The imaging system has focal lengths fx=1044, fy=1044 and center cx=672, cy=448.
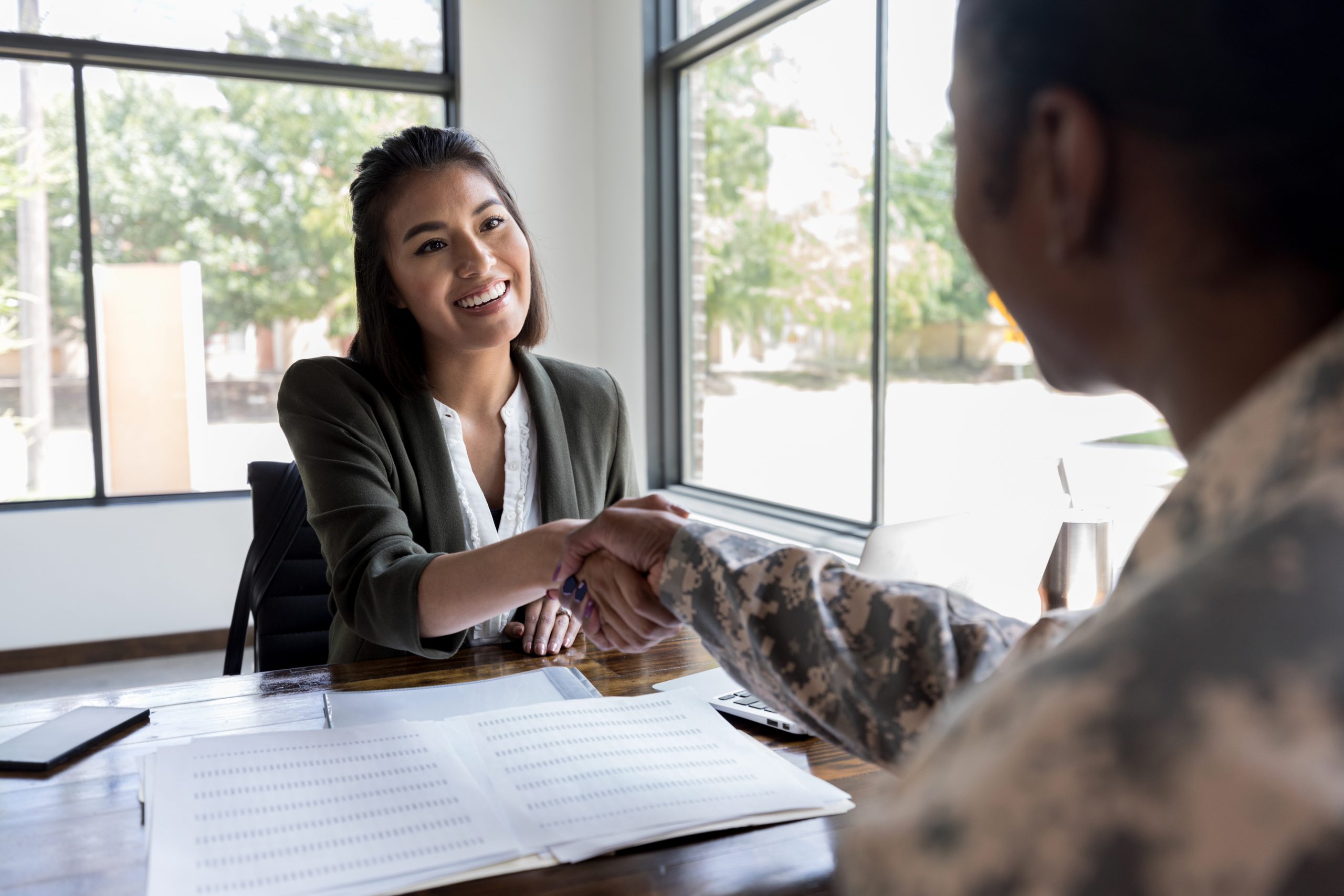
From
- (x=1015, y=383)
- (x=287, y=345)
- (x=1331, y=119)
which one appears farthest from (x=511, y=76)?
(x=1331, y=119)

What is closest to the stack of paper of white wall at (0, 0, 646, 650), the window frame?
the window frame

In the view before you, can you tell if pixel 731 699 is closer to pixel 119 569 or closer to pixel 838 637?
pixel 838 637

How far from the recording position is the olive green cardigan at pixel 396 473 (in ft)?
4.62

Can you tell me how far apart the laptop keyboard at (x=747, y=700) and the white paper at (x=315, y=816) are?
1.02 feet

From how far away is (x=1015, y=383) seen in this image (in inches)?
105

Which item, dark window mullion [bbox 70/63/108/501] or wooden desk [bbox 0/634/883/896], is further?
dark window mullion [bbox 70/63/108/501]

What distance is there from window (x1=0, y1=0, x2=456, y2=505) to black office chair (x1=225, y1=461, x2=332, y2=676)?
2346 millimetres

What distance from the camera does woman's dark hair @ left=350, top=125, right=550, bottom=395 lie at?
1742mm

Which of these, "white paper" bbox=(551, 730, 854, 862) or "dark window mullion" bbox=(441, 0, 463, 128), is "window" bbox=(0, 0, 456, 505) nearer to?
"dark window mullion" bbox=(441, 0, 463, 128)

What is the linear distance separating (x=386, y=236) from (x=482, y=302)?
0.20 metres

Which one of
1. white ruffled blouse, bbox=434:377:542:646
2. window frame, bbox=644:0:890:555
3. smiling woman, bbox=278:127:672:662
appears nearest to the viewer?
smiling woman, bbox=278:127:672:662

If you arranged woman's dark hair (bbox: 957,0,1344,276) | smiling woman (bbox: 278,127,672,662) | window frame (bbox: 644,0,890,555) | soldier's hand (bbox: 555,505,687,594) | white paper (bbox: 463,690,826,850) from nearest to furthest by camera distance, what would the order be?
woman's dark hair (bbox: 957,0,1344,276) → white paper (bbox: 463,690,826,850) → soldier's hand (bbox: 555,505,687,594) → smiling woman (bbox: 278,127,672,662) → window frame (bbox: 644,0,890,555)

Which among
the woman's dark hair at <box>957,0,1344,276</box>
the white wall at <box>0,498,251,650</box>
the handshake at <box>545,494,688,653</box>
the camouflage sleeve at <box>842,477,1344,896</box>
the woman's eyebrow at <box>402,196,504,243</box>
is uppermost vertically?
the woman's eyebrow at <box>402,196,504,243</box>

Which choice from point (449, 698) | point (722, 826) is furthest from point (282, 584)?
point (722, 826)
